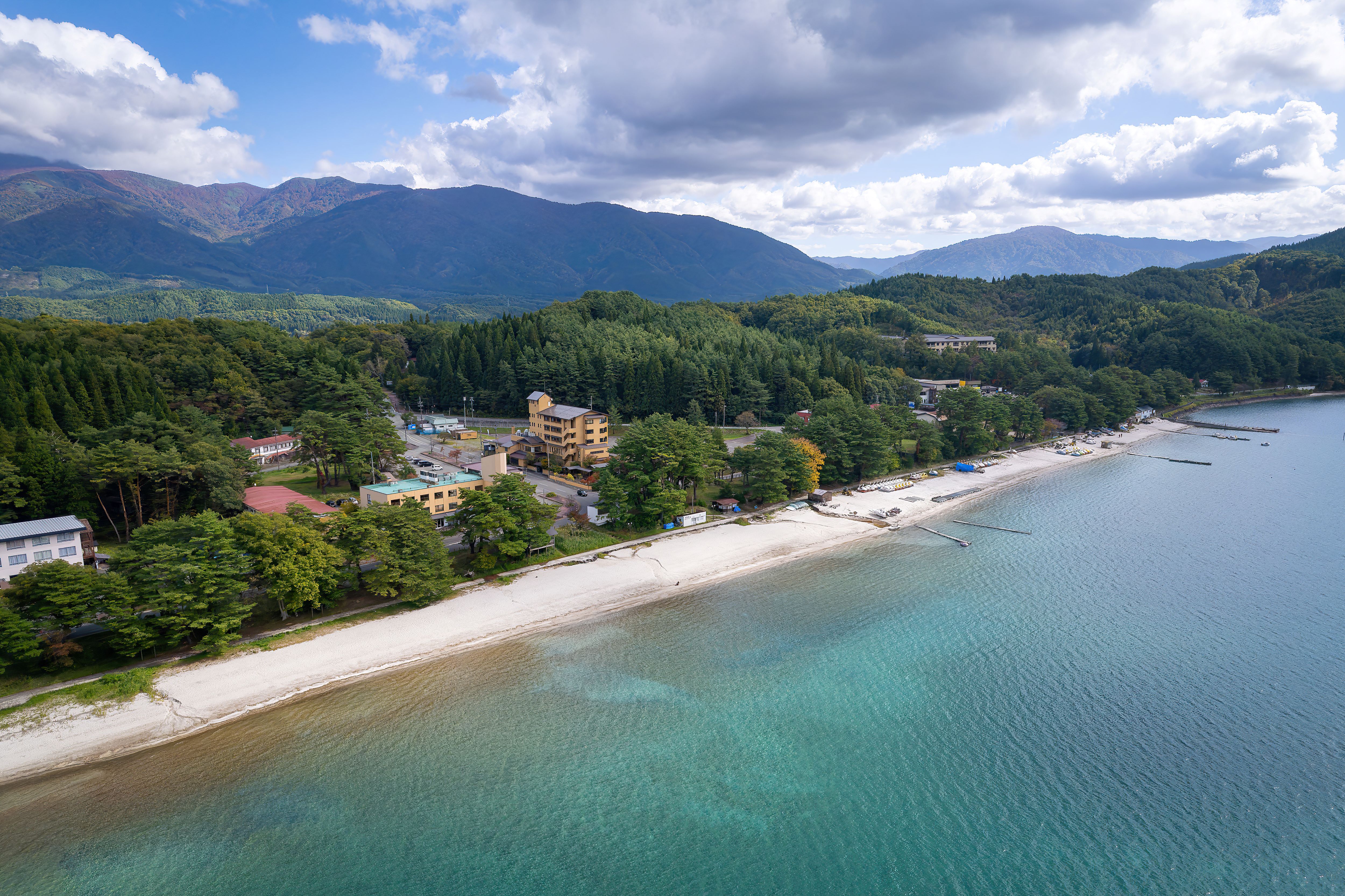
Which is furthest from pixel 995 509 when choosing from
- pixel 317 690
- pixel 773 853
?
pixel 317 690

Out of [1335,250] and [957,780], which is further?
[1335,250]

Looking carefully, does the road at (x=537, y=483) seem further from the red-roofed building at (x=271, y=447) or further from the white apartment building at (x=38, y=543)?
the white apartment building at (x=38, y=543)

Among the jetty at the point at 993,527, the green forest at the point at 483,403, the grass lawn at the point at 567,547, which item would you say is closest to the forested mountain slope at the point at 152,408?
the green forest at the point at 483,403

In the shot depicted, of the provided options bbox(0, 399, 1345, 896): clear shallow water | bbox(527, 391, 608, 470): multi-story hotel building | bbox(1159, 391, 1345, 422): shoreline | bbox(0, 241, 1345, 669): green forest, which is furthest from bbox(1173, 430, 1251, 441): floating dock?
bbox(527, 391, 608, 470): multi-story hotel building

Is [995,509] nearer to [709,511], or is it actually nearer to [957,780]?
[709,511]

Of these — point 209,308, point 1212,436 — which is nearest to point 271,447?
point 1212,436

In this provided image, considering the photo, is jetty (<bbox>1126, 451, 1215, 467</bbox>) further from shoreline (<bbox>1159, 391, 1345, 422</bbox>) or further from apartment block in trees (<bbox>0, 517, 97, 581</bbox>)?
apartment block in trees (<bbox>0, 517, 97, 581</bbox>)

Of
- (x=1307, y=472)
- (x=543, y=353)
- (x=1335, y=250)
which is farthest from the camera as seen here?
(x=1335, y=250)
